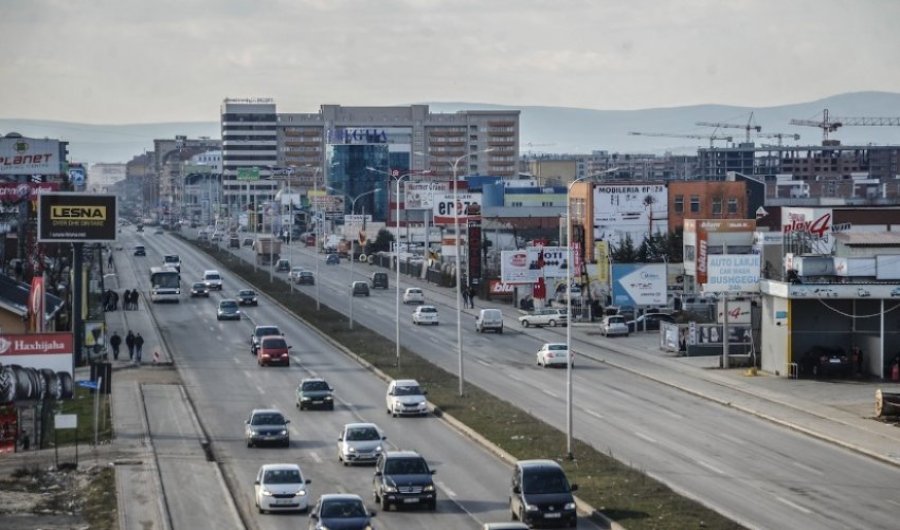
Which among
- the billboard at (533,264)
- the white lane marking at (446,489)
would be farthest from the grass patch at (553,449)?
the billboard at (533,264)

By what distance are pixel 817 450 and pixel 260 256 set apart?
396 ft

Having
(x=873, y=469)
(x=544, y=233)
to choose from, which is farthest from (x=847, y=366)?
(x=544, y=233)

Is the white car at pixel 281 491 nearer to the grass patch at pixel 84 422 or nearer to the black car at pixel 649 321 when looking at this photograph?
the grass patch at pixel 84 422

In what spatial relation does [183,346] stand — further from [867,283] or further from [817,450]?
[817,450]

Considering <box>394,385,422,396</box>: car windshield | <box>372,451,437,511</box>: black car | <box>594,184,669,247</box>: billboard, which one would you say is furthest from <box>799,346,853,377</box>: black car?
<box>594,184,669,247</box>: billboard

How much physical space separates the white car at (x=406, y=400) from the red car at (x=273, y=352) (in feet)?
57.6

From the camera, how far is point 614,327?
9069 centimetres

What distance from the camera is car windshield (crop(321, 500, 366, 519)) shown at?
107ft

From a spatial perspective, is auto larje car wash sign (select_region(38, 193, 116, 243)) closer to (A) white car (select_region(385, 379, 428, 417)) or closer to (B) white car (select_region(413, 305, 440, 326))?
(A) white car (select_region(385, 379, 428, 417))

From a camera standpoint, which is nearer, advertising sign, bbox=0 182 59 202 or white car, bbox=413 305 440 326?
white car, bbox=413 305 440 326

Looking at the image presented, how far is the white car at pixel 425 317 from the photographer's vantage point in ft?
321

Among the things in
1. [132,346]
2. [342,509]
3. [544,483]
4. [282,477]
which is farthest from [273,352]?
[342,509]

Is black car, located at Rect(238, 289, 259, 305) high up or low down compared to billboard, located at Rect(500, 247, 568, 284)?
down

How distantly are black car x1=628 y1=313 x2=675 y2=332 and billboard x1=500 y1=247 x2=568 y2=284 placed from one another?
10.1 m
